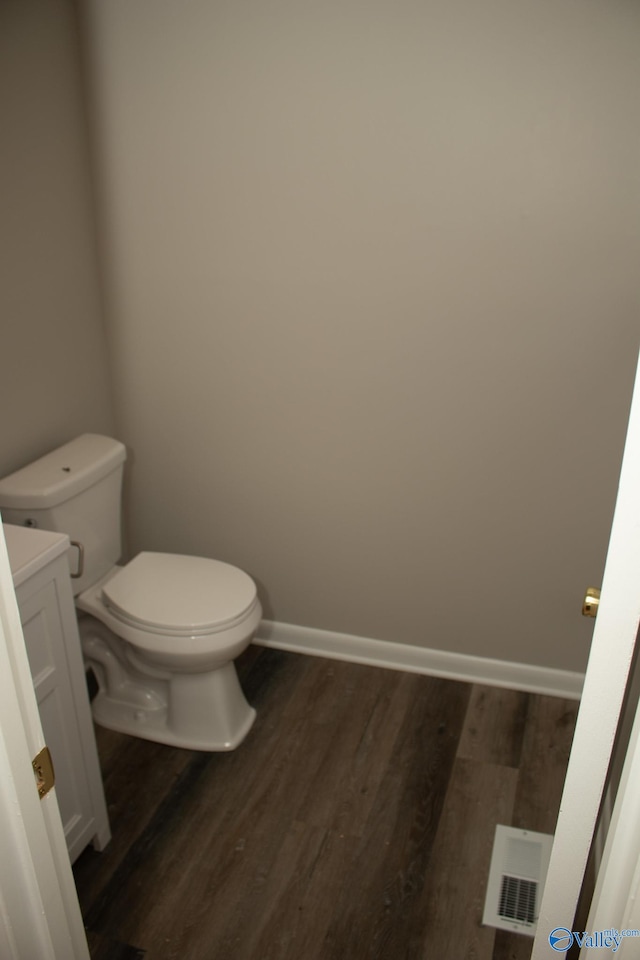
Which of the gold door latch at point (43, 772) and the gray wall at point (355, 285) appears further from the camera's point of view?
the gray wall at point (355, 285)

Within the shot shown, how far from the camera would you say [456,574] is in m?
2.61

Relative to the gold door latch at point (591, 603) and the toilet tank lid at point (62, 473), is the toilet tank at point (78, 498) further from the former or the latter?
the gold door latch at point (591, 603)

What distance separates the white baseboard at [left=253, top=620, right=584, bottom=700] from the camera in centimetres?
262

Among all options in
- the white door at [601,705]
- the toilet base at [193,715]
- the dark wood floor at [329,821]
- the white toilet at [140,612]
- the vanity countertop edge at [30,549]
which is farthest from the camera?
the toilet base at [193,715]

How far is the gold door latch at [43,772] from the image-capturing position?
1.01 m

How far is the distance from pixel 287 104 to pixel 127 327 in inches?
33.2

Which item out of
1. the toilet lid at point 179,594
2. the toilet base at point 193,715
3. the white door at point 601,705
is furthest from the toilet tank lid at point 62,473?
the white door at point 601,705

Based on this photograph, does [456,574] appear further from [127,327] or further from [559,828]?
[559,828]

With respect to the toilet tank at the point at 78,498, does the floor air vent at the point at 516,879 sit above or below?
below

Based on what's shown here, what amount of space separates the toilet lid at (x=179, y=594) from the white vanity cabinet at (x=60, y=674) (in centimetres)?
34

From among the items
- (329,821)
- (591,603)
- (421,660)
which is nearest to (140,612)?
(329,821)

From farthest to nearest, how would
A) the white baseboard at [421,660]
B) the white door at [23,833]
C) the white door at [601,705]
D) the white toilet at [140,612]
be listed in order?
the white baseboard at [421,660]
the white toilet at [140,612]
the white door at [23,833]
the white door at [601,705]

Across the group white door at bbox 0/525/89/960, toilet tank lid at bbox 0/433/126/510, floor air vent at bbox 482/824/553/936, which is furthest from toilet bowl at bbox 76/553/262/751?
white door at bbox 0/525/89/960

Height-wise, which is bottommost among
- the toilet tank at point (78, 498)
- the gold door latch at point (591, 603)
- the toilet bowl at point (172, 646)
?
the toilet bowl at point (172, 646)
